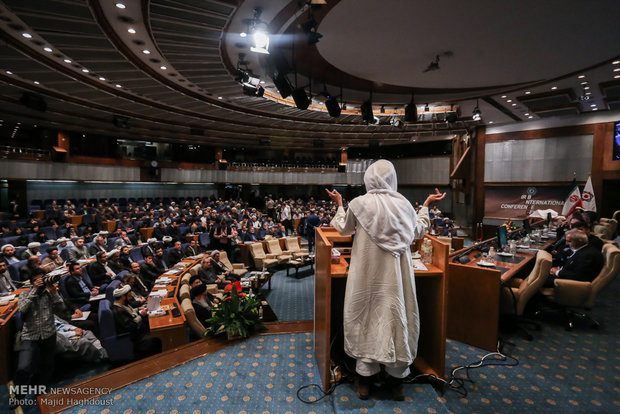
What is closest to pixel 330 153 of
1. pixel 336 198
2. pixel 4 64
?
pixel 4 64

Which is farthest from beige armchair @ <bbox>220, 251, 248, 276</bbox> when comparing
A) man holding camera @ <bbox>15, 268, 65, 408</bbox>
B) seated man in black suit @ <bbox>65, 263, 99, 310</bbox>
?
man holding camera @ <bbox>15, 268, 65, 408</bbox>

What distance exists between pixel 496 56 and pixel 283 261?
→ 6.95m

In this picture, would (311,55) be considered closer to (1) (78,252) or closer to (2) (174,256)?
(2) (174,256)

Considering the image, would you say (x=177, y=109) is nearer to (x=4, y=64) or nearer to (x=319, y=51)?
(x=4, y=64)

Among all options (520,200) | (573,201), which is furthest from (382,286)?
(520,200)

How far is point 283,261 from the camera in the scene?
848 centimetres

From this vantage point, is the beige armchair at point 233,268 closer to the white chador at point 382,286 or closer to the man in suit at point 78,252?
the man in suit at point 78,252

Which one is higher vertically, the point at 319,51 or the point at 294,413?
the point at 319,51

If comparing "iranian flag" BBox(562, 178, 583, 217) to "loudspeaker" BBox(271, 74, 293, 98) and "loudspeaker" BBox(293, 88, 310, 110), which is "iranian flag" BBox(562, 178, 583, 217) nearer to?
→ "loudspeaker" BBox(293, 88, 310, 110)

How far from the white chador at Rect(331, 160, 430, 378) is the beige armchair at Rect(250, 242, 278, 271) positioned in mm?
6330

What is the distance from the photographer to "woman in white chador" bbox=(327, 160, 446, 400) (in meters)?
2.05

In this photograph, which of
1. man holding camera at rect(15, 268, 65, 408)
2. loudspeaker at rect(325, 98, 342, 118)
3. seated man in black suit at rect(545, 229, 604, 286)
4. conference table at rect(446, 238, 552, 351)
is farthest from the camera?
loudspeaker at rect(325, 98, 342, 118)

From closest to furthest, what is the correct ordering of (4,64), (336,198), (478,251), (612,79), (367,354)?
1. (367,354)
2. (336,198)
3. (478,251)
4. (4,64)
5. (612,79)

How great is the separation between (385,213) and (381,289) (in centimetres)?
53
